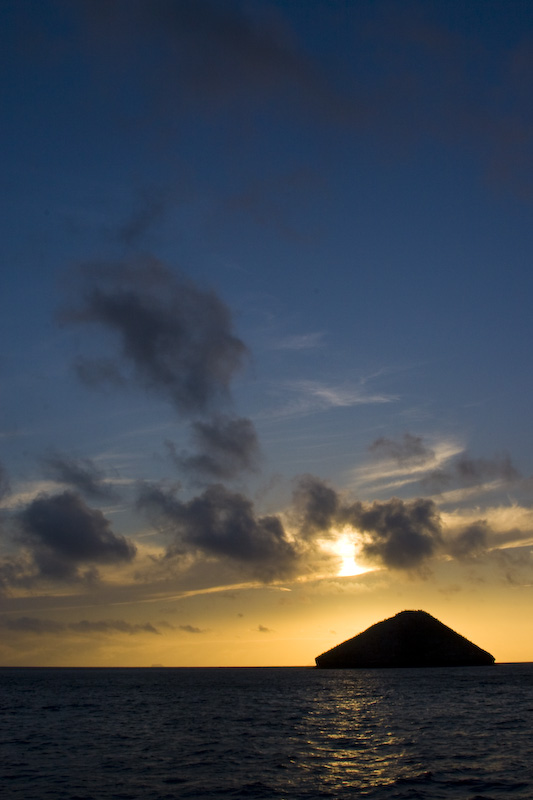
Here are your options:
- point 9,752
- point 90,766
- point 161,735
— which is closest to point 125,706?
point 161,735

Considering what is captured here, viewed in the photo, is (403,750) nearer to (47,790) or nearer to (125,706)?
(47,790)

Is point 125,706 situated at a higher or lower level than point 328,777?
lower

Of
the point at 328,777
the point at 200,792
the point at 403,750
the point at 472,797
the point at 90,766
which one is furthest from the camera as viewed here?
the point at 403,750

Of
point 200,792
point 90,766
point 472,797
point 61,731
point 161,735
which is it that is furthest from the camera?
point 61,731

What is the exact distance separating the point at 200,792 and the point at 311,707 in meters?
71.5

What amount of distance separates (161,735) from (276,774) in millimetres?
27727

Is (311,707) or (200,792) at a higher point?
(200,792)

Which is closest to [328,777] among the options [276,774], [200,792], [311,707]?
[276,774]

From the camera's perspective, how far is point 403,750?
54531 millimetres

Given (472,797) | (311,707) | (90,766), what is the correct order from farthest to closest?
1. (311,707)
2. (90,766)
3. (472,797)

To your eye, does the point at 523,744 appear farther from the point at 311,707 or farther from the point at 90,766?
the point at 311,707

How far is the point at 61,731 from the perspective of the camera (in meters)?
73.6

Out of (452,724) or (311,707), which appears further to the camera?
(311,707)

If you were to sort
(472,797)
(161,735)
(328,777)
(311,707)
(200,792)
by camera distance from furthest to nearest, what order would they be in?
(311,707)
(161,735)
(328,777)
(200,792)
(472,797)
